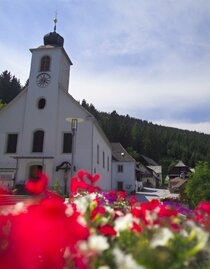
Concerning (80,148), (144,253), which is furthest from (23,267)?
(80,148)

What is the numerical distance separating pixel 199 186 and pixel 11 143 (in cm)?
1643

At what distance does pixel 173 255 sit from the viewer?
1.54 metres

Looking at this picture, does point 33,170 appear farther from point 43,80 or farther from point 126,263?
point 126,263

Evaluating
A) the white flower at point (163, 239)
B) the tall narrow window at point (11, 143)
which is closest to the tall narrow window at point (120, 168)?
the tall narrow window at point (11, 143)

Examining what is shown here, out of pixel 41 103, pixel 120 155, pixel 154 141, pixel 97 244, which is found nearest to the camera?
pixel 97 244

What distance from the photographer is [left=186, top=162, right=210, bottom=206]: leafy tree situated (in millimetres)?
20531

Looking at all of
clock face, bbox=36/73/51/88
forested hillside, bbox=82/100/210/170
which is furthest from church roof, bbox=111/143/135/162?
forested hillside, bbox=82/100/210/170

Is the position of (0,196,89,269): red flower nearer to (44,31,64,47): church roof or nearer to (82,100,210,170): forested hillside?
(44,31,64,47): church roof

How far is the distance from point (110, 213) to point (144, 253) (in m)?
1.36

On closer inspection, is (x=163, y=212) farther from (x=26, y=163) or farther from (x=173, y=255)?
(x=26, y=163)

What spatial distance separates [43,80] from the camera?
94.7ft

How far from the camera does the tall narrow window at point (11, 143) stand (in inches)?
1096

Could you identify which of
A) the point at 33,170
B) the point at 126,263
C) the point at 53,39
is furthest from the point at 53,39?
the point at 126,263

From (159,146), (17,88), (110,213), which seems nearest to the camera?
(110,213)
